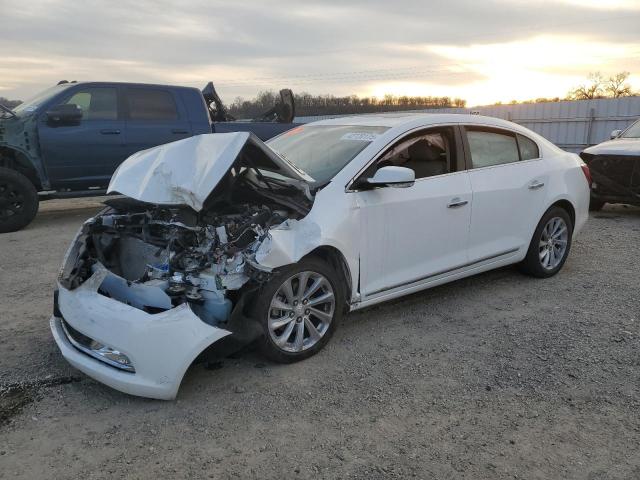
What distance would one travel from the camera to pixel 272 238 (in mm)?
3389

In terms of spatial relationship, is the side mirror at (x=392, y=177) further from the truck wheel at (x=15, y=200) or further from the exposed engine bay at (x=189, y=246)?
the truck wheel at (x=15, y=200)

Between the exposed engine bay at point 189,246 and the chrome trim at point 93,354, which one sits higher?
the exposed engine bay at point 189,246

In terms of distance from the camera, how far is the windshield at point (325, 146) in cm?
411

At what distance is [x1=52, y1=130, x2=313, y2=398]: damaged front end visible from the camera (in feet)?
9.96

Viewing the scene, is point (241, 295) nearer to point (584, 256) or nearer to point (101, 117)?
point (584, 256)

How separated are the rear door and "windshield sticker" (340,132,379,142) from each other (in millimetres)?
965

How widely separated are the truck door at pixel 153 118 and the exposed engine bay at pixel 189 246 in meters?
4.77

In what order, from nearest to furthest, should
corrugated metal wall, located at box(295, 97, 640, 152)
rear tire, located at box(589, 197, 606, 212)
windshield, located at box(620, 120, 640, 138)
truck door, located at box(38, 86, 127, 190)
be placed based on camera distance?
truck door, located at box(38, 86, 127, 190) < rear tire, located at box(589, 197, 606, 212) < windshield, located at box(620, 120, 640, 138) < corrugated metal wall, located at box(295, 97, 640, 152)

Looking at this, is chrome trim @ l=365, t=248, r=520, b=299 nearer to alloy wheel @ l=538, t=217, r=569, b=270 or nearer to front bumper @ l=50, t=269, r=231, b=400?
alloy wheel @ l=538, t=217, r=569, b=270

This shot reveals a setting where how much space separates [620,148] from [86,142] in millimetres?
8392

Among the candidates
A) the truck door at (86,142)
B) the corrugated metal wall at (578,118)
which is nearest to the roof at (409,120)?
the truck door at (86,142)

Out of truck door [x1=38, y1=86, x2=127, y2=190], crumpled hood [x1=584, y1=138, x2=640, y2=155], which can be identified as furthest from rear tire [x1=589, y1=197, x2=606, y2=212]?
truck door [x1=38, y1=86, x2=127, y2=190]

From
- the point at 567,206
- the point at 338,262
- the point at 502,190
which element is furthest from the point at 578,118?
the point at 338,262

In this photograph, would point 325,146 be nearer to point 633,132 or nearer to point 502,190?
point 502,190
